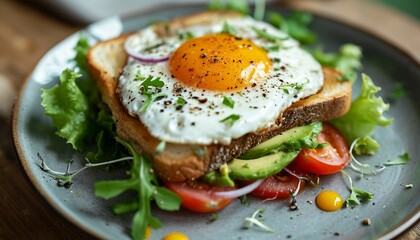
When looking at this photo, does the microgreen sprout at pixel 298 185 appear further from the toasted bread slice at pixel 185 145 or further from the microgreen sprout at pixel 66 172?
the microgreen sprout at pixel 66 172

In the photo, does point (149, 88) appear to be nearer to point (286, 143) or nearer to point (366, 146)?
point (286, 143)

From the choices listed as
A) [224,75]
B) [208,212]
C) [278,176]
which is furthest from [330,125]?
[208,212]

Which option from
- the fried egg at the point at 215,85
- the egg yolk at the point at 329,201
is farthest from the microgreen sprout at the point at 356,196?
the fried egg at the point at 215,85

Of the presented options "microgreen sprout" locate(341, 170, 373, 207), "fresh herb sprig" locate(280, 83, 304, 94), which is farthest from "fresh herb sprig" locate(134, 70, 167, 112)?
"microgreen sprout" locate(341, 170, 373, 207)

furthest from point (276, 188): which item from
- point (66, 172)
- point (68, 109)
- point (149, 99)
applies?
point (68, 109)

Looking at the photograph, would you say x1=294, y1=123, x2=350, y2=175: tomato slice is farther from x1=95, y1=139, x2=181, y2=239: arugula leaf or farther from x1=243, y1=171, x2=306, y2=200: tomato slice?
x1=95, y1=139, x2=181, y2=239: arugula leaf
